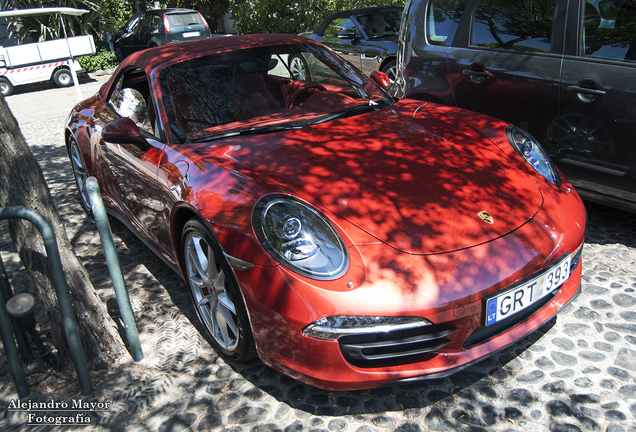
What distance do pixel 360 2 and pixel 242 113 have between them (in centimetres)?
1216

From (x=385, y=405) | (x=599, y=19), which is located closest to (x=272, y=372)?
(x=385, y=405)

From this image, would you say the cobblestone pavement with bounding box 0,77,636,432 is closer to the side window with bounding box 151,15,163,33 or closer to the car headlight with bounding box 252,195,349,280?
the car headlight with bounding box 252,195,349,280

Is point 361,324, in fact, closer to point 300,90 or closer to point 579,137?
point 300,90

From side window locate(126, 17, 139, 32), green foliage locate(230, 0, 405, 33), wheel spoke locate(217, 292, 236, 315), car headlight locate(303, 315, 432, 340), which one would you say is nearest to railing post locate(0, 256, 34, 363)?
wheel spoke locate(217, 292, 236, 315)

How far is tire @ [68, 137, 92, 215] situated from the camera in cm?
433

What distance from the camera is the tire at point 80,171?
433cm

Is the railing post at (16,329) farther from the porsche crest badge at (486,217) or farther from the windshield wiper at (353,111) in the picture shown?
the porsche crest badge at (486,217)

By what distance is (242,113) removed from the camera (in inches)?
124

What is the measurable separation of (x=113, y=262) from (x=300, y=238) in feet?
3.36

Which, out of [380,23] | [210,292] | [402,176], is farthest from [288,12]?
[210,292]

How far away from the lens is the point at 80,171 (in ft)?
14.8

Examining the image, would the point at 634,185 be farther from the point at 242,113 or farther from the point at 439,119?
the point at 242,113

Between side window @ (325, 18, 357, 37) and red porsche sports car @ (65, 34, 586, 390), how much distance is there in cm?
565

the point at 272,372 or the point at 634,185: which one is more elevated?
the point at 634,185
